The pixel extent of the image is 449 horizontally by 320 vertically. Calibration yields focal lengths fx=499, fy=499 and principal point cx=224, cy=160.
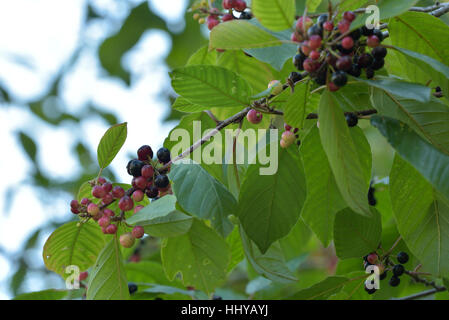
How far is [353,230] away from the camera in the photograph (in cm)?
114

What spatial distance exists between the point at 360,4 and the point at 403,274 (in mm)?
702

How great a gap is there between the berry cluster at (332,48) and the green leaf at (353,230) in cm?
36

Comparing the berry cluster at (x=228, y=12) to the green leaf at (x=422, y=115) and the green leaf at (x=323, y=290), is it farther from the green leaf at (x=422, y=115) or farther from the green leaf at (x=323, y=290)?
the green leaf at (x=323, y=290)

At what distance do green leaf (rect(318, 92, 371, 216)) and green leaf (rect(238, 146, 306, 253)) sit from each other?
0.19m

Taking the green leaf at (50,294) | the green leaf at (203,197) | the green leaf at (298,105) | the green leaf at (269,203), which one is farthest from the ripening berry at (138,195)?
the green leaf at (50,294)

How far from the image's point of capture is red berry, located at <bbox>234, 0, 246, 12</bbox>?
3.96 feet

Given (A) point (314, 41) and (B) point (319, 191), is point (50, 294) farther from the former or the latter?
(A) point (314, 41)

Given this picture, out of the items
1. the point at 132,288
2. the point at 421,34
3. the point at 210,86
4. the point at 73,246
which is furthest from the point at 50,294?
the point at 421,34

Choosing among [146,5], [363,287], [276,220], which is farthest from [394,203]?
[146,5]

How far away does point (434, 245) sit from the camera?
1.01 metres

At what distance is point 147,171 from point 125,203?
9 centimetres

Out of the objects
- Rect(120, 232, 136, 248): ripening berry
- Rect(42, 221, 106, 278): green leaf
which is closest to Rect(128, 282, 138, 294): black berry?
Rect(42, 221, 106, 278): green leaf

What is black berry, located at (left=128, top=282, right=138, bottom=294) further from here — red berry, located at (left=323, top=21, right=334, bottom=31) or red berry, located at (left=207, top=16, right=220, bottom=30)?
red berry, located at (left=323, top=21, right=334, bottom=31)

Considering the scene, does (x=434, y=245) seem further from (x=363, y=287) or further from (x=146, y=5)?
(x=146, y=5)
